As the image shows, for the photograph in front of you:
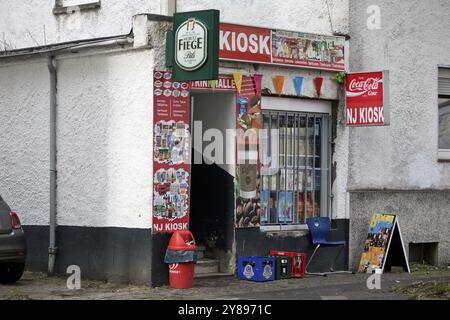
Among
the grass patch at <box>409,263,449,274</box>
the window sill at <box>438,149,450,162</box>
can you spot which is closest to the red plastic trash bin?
the grass patch at <box>409,263,449,274</box>

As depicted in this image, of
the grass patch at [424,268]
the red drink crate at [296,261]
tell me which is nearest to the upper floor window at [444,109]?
the grass patch at [424,268]

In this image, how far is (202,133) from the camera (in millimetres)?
15211

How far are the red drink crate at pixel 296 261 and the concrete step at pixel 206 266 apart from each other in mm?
844

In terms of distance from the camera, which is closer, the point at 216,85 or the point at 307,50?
the point at 216,85

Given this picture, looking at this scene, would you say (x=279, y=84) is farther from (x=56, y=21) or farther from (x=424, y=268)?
(x=424, y=268)

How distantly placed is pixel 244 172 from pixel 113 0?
3.29 metres

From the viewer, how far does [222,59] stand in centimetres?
1458

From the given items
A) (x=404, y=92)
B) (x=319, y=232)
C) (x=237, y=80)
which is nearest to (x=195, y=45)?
(x=237, y=80)

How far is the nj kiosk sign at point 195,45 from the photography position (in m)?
13.3

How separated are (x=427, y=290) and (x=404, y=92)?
199 inches

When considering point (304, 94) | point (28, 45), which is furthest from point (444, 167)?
point (28, 45)

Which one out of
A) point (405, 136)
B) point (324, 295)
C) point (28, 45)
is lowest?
point (324, 295)

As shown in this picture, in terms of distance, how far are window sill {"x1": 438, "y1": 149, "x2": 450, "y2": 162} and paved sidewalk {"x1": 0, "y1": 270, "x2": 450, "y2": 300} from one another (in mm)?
2820

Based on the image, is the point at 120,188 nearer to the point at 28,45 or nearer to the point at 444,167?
the point at 28,45
